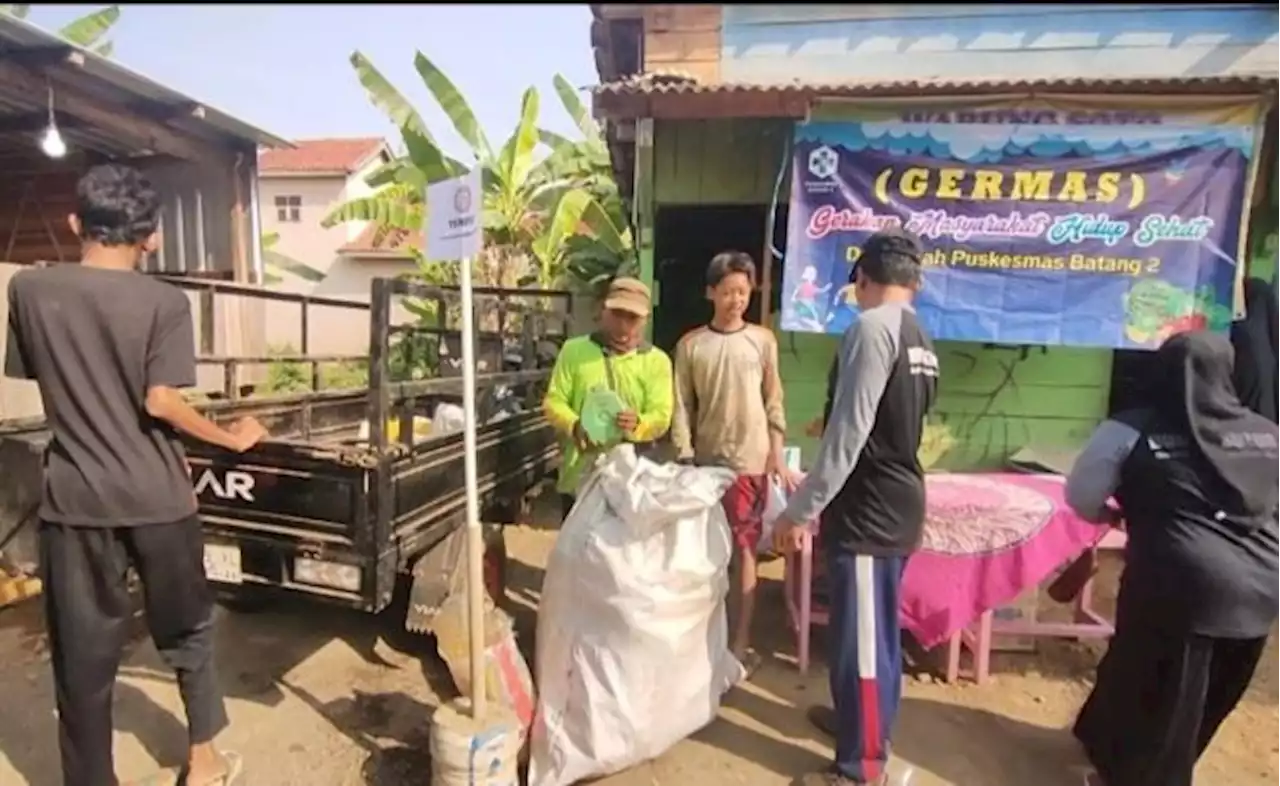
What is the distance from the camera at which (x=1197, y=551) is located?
2561 millimetres

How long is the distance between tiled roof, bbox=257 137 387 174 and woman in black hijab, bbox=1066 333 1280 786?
80.5 feet

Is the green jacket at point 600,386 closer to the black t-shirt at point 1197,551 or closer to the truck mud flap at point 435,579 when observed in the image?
the truck mud flap at point 435,579

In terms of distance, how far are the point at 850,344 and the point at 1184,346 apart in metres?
1.01

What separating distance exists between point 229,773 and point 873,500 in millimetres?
2389

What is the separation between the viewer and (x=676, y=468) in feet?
10.2

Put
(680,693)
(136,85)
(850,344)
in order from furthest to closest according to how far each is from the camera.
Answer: (136,85), (680,693), (850,344)

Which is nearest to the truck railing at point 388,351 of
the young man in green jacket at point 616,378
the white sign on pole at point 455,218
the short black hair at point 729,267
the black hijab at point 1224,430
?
the white sign on pole at point 455,218

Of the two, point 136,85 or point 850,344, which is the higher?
point 136,85

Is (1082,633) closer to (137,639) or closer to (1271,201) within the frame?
(1271,201)

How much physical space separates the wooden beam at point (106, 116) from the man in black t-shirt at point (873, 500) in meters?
5.80

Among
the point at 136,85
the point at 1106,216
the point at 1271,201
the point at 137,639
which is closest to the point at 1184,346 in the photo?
the point at 1106,216

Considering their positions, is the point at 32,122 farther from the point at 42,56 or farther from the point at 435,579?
the point at 435,579

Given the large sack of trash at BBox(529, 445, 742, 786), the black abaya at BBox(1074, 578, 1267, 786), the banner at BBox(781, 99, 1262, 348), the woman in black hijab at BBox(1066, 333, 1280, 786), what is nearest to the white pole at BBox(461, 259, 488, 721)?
the large sack of trash at BBox(529, 445, 742, 786)

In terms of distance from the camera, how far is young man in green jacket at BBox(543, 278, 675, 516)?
3.48 metres
